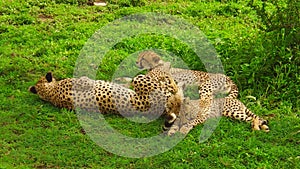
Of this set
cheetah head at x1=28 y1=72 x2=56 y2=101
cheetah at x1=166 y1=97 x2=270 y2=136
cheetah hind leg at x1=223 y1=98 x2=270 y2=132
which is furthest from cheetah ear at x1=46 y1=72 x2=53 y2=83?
cheetah hind leg at x1=223 y1=98 x2=270 y2=132

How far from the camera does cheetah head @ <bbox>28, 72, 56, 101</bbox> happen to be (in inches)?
294

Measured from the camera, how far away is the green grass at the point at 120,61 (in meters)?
6.27

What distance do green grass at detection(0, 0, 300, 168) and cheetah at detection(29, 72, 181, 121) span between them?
14 cm

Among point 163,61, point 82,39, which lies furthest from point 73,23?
point 163,61

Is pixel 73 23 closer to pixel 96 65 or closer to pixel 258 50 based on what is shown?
pixel 96 65

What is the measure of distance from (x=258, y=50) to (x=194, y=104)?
1247 mm

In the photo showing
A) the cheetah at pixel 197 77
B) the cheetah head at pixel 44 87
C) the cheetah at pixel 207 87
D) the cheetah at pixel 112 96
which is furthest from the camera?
the cheetah at pixel 197 77

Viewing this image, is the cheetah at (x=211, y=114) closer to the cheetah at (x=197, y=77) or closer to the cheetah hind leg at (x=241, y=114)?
the cheetah hind leg at (x=241, y=114)

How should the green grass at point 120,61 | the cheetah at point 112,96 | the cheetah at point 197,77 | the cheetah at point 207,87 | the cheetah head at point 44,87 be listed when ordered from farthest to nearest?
→ the cheetah at point 197,77
the cheetah head at point 44,87
the cheetah at point 112,96
the cheetah at point 207,87
the green grass at point 120,61

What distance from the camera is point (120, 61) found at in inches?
340

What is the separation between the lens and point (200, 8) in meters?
10.8

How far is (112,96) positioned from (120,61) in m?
1.47

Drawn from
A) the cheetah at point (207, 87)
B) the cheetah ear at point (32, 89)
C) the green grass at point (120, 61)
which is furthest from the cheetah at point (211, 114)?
the cheetah ear at point (32, 89)

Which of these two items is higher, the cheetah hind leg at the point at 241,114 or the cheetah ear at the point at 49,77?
the cheetah ear at the point at 49,77
